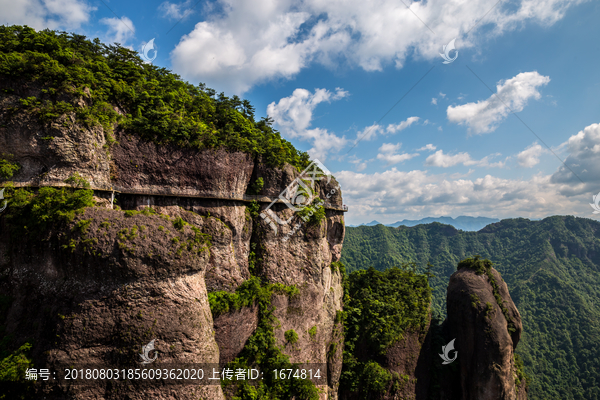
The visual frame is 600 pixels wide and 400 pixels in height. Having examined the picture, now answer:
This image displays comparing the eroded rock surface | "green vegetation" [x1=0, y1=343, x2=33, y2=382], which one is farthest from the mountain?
the eroded rock surface

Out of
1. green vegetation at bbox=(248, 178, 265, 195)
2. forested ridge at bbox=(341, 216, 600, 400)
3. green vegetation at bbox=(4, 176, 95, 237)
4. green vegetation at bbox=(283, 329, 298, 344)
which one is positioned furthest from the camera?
forested ridge at bbox=(341, 216, 600, 400)

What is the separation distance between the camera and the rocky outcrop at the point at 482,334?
23531mm

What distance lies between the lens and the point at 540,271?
7825 cm

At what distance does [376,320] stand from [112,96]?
27.1 metres

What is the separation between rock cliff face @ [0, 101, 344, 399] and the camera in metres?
11.5

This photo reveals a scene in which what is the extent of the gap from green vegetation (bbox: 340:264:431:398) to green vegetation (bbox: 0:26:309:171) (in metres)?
15.5

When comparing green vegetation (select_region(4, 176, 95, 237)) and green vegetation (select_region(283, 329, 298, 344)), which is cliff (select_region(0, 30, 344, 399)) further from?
green vegetation (select_region(283, 329, 298, 344))

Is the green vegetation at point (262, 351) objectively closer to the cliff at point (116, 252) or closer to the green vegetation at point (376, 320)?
the cliff at point (116, 252)

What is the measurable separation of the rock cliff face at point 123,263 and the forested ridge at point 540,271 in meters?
63.5

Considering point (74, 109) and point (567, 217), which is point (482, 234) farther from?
point (74, 109)

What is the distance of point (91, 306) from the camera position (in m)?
11.6

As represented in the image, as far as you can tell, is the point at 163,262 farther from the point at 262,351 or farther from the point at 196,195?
the point at 262,351

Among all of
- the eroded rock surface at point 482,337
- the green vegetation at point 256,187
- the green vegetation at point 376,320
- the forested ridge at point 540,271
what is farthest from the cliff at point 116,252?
the forested ridge at point 540,271

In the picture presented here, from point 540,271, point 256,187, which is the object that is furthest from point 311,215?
point 540,271
